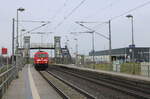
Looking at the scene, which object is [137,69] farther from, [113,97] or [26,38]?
[26,38]

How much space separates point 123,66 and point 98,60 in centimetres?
2169

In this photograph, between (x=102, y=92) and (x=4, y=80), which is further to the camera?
(x=102, y=92)

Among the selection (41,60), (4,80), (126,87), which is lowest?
(126,87)

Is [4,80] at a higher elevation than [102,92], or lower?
higher

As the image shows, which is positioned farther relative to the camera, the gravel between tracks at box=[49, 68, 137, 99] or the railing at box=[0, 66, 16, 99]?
the gravel between tracks at box=[49, 68, 137, 99]

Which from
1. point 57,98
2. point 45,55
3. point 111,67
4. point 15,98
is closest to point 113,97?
point 57,98

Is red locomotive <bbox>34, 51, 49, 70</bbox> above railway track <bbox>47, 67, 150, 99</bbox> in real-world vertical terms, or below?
above

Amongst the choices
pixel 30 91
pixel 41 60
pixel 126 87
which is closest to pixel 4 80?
pixel 30 91

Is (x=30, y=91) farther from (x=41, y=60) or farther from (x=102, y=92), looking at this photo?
(x=41, y=60)

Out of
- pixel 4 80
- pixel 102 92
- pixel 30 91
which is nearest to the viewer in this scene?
pixel 4 80

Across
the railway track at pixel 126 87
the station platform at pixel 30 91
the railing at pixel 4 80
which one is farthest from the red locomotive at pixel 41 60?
the railing at pixel 4 80

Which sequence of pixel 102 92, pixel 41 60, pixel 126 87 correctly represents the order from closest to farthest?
pixel 102 92 < pixel 126 87 < pixel 41 60

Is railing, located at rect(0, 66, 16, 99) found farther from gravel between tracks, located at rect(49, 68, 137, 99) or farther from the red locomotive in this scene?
the red locomotive

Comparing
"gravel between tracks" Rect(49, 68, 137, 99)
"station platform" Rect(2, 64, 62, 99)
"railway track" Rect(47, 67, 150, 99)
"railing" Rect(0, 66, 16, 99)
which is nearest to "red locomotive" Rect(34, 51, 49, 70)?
"railway track" Rect(47, 67, 150, 99)
